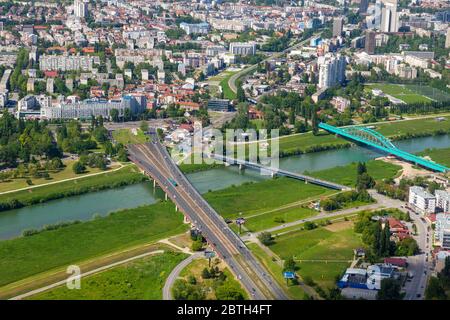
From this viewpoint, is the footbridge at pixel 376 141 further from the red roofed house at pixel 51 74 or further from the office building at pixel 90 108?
the red roofed house at pixel 51 74

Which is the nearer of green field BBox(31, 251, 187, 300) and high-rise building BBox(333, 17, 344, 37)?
green field BBox(31, 251, 187, 300)

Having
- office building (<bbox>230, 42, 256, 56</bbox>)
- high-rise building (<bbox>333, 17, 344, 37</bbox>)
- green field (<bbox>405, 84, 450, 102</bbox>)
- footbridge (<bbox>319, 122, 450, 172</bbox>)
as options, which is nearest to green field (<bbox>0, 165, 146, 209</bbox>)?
footbridge (<bbox>319, 122, 450, 172</bbox>)

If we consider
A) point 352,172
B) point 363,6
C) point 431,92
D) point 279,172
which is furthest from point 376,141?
point 363,6

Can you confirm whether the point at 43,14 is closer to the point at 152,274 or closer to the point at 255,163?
the point at 255,163

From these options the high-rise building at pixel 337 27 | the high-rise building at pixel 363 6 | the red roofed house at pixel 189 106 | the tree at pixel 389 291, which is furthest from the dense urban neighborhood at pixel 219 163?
the high-rise building at pixel 363 6

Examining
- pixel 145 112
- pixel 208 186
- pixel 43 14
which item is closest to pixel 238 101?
pixel 145 112

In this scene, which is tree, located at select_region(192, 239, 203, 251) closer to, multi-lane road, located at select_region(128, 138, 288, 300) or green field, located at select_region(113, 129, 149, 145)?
multi-lane road, located at select_region(128, 138, 288, 300)
